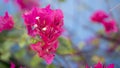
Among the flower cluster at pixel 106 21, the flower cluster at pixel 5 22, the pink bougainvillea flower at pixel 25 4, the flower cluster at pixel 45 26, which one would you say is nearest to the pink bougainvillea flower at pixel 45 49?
the flower cluster at pixel 45 26

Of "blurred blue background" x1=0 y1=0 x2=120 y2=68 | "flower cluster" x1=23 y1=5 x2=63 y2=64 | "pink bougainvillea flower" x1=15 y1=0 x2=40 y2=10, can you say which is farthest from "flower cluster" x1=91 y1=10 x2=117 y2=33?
"flower cluster" x1=23 y1=5 x2=63 y2=64

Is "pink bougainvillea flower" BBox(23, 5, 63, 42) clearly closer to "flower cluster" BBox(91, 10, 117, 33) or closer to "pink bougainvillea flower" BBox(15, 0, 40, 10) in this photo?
"flower cluster" BBox(91, 10, 117, 33)

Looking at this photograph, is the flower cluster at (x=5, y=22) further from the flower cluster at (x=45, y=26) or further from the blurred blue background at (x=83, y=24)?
the blurred blue background at (x=83, y=24)

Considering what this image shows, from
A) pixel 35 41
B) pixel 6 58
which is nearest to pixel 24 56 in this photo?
pixel 6 58

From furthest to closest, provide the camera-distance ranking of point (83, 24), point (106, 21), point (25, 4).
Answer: point (83, 24) → point (25, 4) → point (106, 21)

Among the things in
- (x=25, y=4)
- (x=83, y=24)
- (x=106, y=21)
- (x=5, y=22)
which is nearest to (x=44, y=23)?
(x=5, y=22)

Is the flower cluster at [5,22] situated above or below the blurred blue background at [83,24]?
above

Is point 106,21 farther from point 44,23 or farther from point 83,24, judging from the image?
point 44,23

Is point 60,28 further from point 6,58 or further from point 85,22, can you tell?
point 85,22

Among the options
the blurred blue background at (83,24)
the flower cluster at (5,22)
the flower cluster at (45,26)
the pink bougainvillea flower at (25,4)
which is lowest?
the blurred blue background at (83,24)
